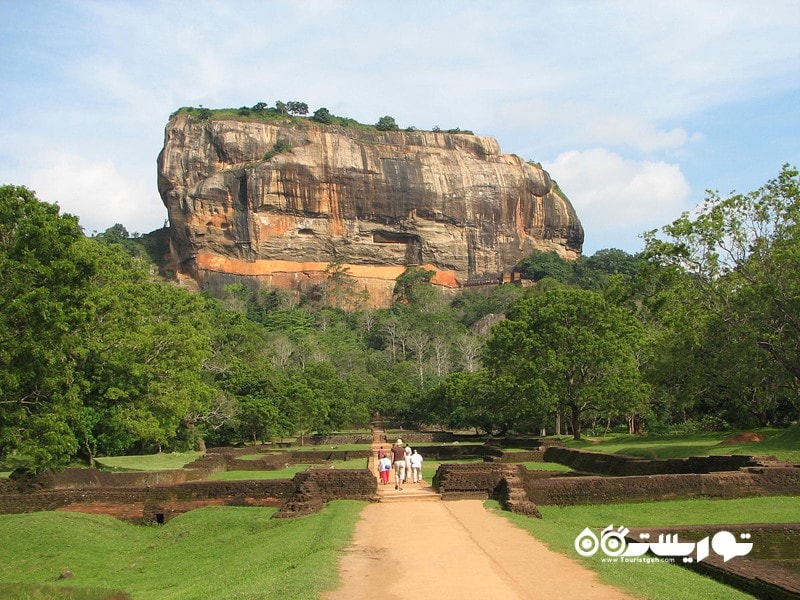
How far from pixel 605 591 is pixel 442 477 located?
30.5 feet

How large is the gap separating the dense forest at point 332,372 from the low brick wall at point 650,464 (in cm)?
568

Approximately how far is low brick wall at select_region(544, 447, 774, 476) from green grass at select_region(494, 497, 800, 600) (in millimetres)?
2508

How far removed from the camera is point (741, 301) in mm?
24031

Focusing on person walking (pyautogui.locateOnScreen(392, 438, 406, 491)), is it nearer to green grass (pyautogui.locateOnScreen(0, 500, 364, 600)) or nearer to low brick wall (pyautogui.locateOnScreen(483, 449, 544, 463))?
green grass (pyautogui.locateOnScreen(0, 500, 364, 600))

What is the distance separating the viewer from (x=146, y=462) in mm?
28766

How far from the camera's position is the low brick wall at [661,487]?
15.7 metres

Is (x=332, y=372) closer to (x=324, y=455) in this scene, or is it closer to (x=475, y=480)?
(x=324, y=455)

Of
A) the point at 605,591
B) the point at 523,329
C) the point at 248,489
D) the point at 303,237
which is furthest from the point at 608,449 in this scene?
the point at 303,237

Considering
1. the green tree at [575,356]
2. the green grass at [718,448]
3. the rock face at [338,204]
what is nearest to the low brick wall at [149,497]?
the green grass at [718,448]

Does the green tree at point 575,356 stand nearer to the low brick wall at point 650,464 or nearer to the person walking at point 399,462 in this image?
the low brick wall at point 650,464

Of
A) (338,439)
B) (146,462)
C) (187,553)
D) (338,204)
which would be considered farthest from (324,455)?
(338,204)

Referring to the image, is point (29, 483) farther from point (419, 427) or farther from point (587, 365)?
point (419, 427)

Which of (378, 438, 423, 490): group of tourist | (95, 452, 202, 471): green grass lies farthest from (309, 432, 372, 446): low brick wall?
(378, 438, 423, 490): group of tourist

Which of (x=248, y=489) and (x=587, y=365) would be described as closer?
(x=248, y=489)
